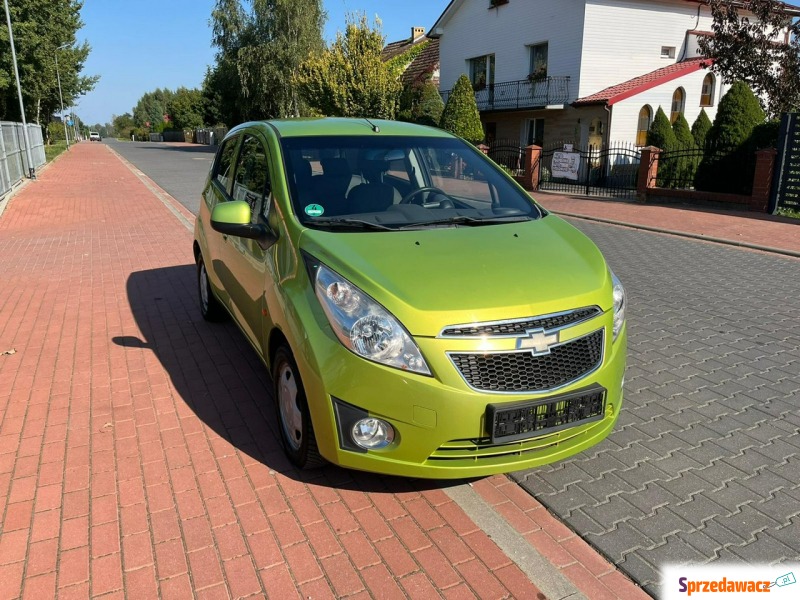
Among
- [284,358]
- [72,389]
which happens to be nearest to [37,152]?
[72,389]

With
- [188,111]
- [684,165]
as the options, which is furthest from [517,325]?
[188,111]

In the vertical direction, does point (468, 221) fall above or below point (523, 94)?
below

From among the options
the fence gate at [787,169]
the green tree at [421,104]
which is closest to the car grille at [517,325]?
the fence gate at [787,169]

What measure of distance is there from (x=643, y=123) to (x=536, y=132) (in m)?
4.96

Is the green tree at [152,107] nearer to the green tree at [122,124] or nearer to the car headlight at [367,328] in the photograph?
the green tree at [122,124]

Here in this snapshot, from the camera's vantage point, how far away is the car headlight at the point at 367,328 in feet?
9.02

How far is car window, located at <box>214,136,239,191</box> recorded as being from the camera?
516cm

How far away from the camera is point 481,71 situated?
103 feet

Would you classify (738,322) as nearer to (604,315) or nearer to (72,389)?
(604,315)

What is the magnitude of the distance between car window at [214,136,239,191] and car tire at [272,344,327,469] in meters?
2.17

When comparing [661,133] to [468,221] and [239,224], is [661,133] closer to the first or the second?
[468,221]

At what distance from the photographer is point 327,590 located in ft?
8.40

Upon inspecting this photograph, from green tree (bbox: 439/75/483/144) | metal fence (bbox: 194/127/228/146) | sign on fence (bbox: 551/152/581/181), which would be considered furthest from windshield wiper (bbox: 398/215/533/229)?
metal fence (bbox: 194/127/228/146)

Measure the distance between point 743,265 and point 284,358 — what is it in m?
7.91
